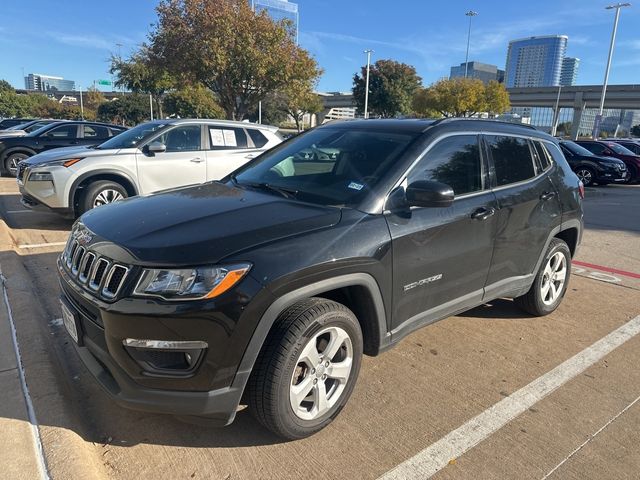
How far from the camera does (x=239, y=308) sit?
2211 mm

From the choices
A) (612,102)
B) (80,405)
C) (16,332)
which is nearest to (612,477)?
(80,405)

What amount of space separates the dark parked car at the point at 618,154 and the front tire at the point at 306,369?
63.2ft

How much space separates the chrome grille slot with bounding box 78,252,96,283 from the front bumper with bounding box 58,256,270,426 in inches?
8.2

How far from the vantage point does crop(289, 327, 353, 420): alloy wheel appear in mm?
2512

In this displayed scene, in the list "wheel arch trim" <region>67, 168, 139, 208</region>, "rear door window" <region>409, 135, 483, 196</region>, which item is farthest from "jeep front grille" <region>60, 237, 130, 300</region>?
"wheel arch trim" <region>67, 168, 139, 208</region>

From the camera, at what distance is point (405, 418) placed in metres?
2.87

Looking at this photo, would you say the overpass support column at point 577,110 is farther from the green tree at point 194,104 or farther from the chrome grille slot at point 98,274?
the chrome grille slot at point 98,274

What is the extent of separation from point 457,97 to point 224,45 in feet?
116

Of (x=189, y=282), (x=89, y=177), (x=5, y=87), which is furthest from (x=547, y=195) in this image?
(x=5, y=87)

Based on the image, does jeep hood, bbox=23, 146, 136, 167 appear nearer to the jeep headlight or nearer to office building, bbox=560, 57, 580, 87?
the jeep headlight

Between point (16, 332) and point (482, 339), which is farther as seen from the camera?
point (482, 339)

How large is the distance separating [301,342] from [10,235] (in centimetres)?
588

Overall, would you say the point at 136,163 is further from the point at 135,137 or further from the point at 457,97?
the point at 457,97

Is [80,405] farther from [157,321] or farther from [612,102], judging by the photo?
[612,102]
